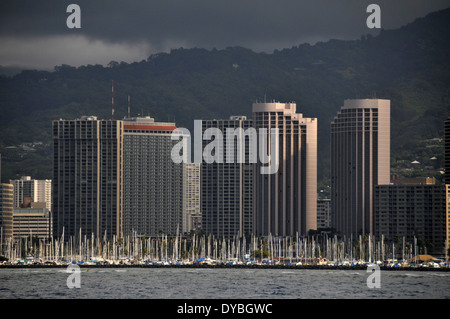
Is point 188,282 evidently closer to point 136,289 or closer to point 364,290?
point 136,289
